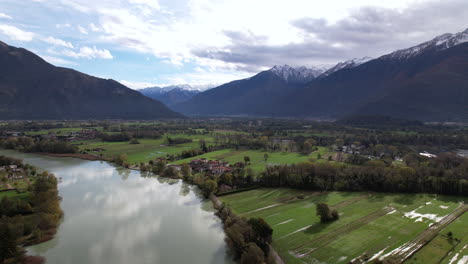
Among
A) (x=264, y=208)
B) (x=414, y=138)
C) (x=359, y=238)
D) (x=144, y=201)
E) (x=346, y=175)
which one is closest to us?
(x=359, y=238)

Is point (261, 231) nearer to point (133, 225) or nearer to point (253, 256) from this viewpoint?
point (253, 256)

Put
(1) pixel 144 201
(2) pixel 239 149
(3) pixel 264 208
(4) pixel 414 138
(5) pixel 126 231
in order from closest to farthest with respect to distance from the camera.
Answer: (5) pixel 126 231 → (3) pixel 264 208 → (1) pixel 144 201 → (2) pixel 239 149 → (4) pixel 414 138

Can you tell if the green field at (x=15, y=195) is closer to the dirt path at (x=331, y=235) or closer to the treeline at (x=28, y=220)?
the treeline at (x=28, y=220)

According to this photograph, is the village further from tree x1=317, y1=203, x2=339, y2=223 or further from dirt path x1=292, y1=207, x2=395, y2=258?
tree x1=317, y1=203, x2=339, y2=223

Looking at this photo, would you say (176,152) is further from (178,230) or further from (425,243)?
(425,243)

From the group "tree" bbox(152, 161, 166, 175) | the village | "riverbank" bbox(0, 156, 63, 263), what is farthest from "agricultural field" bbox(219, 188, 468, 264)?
the village

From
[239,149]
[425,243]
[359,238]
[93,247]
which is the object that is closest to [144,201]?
[93,247]

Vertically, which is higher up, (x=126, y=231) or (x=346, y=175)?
(x=346, y=175)
